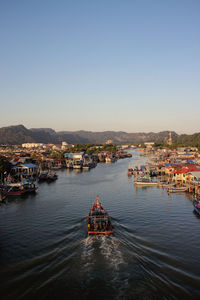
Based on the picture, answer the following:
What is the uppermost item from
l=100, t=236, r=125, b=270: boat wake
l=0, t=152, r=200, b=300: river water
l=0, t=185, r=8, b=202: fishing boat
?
l=0, t=185, r=8, b=202: fishing boat

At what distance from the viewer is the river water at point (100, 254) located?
32.5 ft

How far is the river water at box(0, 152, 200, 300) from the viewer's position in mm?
9898

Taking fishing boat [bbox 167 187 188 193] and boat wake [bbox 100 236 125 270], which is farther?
fishing boat [bbox 167 187 188 193]

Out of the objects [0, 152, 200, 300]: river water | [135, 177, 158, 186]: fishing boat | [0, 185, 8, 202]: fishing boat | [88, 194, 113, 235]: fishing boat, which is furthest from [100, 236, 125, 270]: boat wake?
[135, 177, 158, 186]: fishing boat

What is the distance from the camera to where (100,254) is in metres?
12.5

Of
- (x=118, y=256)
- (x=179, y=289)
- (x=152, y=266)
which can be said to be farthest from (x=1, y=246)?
(x=179, y=289)

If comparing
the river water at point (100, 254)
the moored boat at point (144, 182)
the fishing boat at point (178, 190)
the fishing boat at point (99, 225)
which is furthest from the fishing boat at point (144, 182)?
the fishing boat at point (99, 225)

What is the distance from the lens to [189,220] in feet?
62.8

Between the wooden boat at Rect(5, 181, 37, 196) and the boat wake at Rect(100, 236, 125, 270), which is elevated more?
the wooden boat at Rect(5, 181, 37, 196)

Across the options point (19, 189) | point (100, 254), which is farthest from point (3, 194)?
point (100, 254)

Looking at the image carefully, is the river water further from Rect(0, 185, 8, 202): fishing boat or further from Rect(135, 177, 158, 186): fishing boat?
Rect(135, 177, 158, 186): fishing boat

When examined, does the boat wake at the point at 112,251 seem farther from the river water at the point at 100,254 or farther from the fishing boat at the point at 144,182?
the fishing boat at the point at 144,182

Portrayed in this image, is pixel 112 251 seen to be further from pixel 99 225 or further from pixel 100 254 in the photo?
pixel 99 225

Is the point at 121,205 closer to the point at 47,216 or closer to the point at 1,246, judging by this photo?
the point at 47,216
